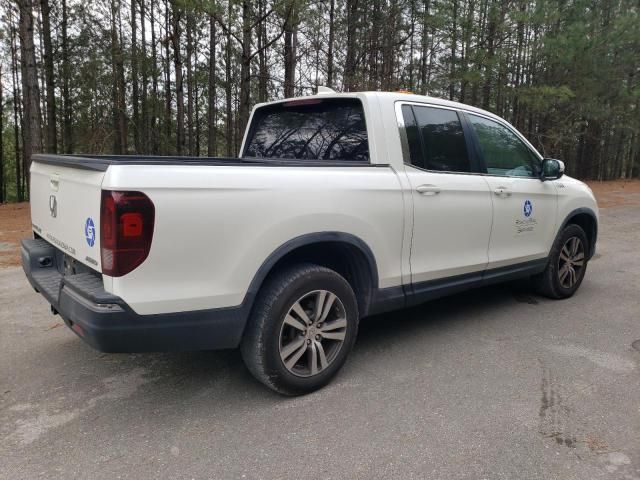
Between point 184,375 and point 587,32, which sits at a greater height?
point 587,32

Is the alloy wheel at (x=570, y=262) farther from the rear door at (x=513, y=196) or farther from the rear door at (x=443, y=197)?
the rear door at (x=443, y=197)

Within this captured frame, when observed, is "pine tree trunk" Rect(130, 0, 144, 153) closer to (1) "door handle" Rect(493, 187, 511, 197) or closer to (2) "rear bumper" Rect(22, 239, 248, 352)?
(1) "door handle" Rect(493, 187, 511, 197)

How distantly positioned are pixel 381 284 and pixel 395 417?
94cm

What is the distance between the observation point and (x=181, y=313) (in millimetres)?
2578

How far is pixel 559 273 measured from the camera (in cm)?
514

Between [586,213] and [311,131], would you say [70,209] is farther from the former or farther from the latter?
[586,213]

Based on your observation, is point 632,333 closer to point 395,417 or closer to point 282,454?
point 395,417

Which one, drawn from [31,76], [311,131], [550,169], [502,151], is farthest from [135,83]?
[550,169]

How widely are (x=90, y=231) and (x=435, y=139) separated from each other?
2.59m

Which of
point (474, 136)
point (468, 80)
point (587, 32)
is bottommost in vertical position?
point (474, 136)

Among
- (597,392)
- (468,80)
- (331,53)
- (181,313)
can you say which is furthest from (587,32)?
(181,313)

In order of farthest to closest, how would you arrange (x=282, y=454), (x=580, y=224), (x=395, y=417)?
1. (x=580, y=224)
2. (x=395, y=417)
3. (x=282, y=454)

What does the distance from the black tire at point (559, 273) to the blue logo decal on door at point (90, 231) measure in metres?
4.21

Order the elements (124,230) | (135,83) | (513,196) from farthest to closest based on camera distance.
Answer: (135,83) < (513,196) < (124,230)
